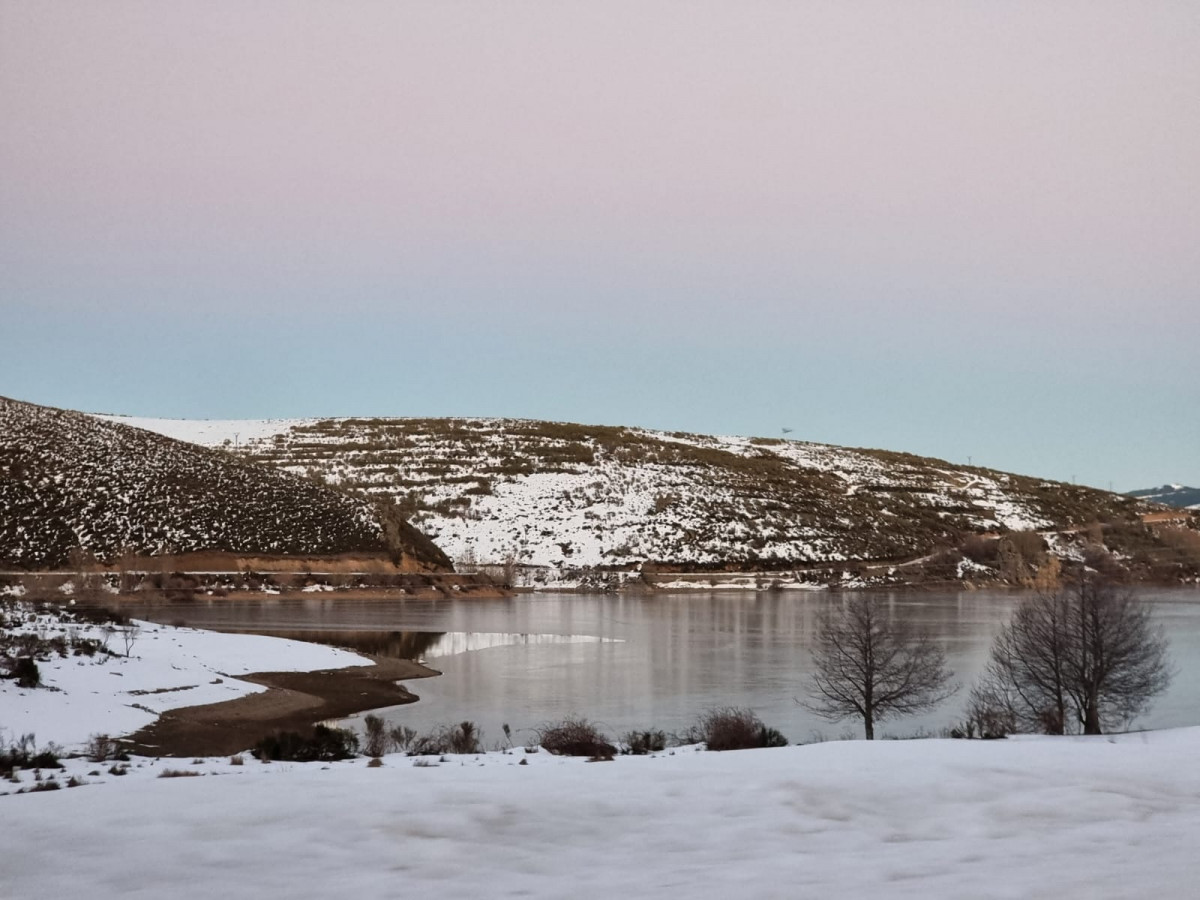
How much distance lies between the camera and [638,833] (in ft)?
20.0

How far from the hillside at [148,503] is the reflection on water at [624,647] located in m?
10.3

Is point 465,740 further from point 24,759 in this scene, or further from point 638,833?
point 638,833

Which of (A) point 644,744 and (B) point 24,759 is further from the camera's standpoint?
(A) point 644,744

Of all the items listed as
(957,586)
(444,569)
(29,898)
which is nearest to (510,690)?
(29,898)

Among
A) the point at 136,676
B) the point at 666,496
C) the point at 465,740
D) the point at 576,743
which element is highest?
the point at 666,496

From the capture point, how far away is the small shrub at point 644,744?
17.6 meters

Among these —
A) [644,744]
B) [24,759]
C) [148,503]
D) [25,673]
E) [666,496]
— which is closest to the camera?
[24,759]

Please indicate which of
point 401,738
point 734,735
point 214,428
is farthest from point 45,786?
point 214,428

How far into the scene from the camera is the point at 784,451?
488ft

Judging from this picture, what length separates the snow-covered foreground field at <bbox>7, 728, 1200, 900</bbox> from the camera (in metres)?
5.05

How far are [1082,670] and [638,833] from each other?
24.3 metres

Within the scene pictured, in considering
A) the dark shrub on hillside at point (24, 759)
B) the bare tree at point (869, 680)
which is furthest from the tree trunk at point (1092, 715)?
the dark shrub on hillside at point (24, 759)

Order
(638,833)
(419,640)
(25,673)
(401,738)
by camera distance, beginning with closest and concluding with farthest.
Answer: (638,833)
(401,738)
(25,673)
(419,640)

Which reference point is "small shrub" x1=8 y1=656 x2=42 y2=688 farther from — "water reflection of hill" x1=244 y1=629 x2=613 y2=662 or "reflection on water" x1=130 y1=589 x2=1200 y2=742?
"water reflection of hill" x1=244 y1=629 x2=613 y2=662
